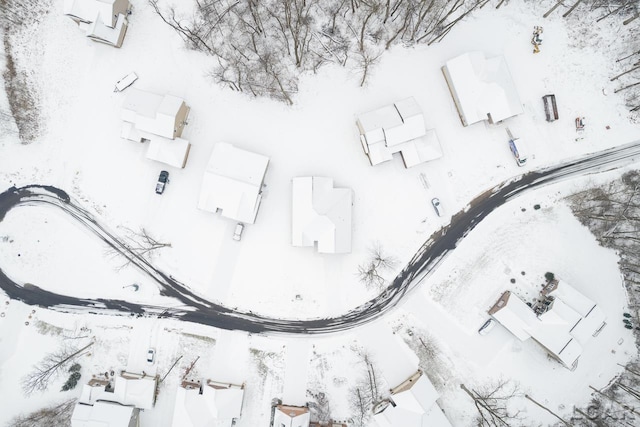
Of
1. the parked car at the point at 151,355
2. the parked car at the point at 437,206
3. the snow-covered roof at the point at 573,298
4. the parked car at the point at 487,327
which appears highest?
the parked car at the point at 437,206

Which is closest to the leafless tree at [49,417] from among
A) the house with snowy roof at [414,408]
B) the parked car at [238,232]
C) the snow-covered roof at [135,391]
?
the snow-covered roof at [135,391]

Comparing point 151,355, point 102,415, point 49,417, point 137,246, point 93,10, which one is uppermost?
point 93,10

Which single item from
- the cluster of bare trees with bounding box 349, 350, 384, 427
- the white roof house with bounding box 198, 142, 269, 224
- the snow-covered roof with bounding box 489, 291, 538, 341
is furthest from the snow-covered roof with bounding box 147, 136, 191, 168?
the snow-covered roof with bounding box 489, 291, 538, 341

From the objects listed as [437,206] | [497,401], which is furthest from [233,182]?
[497,401]

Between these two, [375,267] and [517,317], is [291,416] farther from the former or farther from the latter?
[517,317]

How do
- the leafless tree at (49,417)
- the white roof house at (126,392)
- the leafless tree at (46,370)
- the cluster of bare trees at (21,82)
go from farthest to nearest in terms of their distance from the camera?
the cluster of bare trees at (21,82), the leafless tree at (46,370), the leafless tree at (49,417), the white roof house at (126,392)

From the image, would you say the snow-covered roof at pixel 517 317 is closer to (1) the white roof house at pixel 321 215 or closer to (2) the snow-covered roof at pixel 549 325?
(2) the snow-covered roof at pixel 549 325
